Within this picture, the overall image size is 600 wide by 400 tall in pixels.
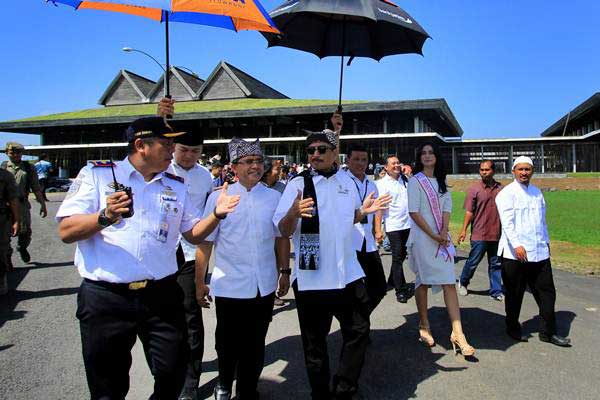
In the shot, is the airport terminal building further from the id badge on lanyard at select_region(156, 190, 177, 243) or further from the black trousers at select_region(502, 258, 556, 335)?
the id badge on lanyard at select_region(156, 190, 177, 243)

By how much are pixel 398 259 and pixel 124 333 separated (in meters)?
Result: 4.91

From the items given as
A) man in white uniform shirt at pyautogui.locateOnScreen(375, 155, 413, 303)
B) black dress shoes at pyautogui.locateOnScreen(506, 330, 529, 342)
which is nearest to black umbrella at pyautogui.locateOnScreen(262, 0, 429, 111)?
man in white uniform shirt at pyautogui.locateOnScreen(375, 155, 413, 303)

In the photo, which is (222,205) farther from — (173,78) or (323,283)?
(173,78)

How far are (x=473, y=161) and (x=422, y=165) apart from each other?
131 feet

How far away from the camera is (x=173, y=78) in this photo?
58.5m

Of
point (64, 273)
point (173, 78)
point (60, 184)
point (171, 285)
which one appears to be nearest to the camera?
point (171, 285)

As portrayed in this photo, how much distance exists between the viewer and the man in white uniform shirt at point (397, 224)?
654 cm

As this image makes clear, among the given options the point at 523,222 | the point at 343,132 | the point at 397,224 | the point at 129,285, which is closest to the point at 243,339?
the point at 129,285

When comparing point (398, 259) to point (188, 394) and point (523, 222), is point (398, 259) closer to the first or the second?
point (523, 222)

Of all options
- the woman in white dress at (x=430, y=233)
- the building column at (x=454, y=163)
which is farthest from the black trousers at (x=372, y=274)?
the building column at (x=454, y=163)

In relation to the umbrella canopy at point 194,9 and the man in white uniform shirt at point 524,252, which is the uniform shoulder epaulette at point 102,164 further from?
the man in white uniform shirt at point 524,252

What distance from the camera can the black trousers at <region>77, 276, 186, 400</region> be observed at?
2.49m

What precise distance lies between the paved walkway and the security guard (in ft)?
4.08

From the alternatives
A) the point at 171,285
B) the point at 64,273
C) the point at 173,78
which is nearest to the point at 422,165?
the point at 171,285
